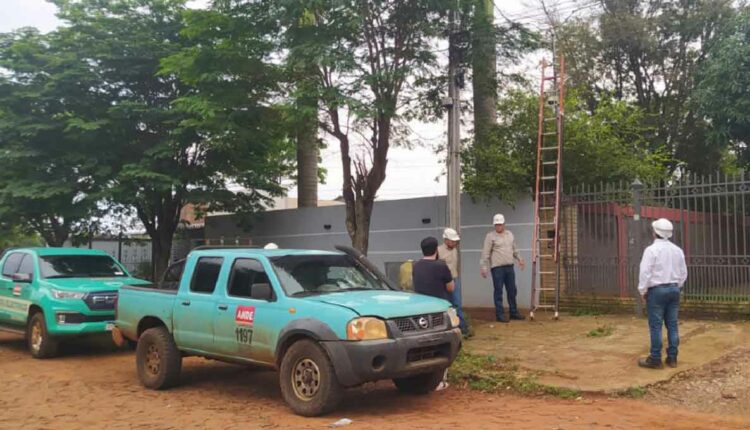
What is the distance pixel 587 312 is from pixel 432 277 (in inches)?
200

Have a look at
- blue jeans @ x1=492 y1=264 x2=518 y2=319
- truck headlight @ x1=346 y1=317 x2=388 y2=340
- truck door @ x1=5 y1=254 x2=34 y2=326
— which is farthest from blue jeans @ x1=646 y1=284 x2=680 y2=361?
truck door @ x1=5 y1=254 x2=34 y2=326

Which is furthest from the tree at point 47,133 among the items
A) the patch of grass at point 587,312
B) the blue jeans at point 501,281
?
the patch of grass at point 587,312

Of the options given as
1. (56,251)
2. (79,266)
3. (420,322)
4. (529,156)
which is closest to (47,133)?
(56,251)

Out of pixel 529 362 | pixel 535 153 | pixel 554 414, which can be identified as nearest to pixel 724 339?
pixel 529 362

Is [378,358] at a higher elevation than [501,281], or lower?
lower

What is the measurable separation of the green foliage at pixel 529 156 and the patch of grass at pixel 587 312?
2.76 m

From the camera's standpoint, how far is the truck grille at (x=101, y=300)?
405 inches

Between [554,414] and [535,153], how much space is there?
8121 millimetres

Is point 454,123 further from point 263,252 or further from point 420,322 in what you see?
point 420,322

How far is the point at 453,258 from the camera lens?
1060cm

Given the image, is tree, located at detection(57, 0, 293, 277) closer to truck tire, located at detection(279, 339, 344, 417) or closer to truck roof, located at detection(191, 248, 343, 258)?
truck roof, located at detection(191, 248, 343, 258)

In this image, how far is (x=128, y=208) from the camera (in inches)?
842

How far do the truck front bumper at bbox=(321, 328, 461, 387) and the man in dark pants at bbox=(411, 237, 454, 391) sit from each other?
5.68ft

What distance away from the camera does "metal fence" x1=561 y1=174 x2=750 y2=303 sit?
10.7 meters
